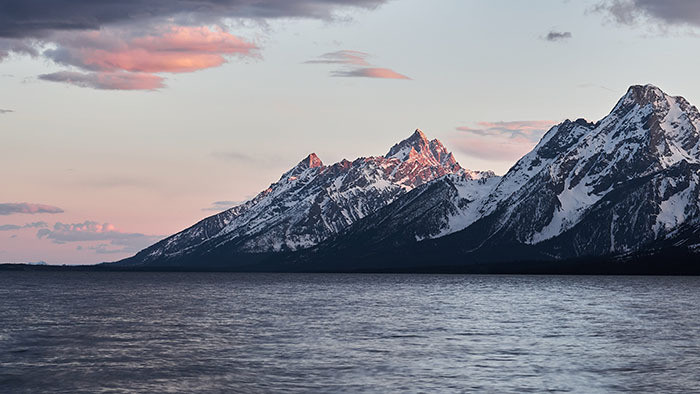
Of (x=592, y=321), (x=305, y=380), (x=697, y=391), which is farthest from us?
(x=592, y=321)

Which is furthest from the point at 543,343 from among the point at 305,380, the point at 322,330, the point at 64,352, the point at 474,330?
the point at 64,352

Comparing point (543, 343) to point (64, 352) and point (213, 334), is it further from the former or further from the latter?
point (64, 352)

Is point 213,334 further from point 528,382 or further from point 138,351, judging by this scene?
point 528,382

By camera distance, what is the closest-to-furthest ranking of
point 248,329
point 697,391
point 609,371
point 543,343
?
point 697,391
point 609,371
point 543,343
point 248,329

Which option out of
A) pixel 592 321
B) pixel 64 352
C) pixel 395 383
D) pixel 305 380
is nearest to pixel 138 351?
pixel 64 352

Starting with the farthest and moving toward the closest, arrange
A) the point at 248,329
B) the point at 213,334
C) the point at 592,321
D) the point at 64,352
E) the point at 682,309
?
the point at 682,309 → the point at 592,321 → the point at 248,329 → the point at 213,334 → the point at 64,352

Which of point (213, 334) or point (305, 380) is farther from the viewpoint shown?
point (213, 334)

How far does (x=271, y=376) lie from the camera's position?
255 ft

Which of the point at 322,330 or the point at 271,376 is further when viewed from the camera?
the point at 322,330

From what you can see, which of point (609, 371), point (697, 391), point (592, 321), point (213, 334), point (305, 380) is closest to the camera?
point (697, 391)

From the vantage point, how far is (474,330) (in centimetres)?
12431

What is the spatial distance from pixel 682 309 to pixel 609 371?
341ft

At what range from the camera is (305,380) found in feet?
247

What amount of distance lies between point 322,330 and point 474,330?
20.4 meters
